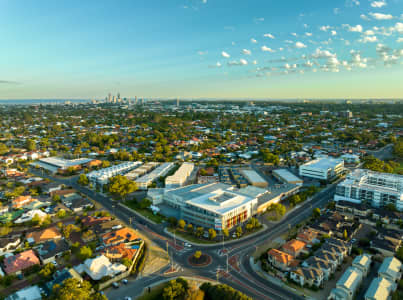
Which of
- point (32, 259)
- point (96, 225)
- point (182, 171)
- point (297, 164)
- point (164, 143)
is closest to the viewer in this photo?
point (32, 259)

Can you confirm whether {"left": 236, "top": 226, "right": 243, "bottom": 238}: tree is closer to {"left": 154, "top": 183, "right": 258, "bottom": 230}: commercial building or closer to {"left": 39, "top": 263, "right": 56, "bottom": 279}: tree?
{"left": 154, "top": 183, "right": 258, "bottom": 230}: commercial building

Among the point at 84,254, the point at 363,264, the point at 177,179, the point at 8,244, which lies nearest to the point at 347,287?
the point at 363,264

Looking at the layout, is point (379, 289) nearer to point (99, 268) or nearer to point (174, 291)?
point (174, 291)

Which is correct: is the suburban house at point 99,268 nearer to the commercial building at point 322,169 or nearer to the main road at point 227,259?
the main road at point 227,259

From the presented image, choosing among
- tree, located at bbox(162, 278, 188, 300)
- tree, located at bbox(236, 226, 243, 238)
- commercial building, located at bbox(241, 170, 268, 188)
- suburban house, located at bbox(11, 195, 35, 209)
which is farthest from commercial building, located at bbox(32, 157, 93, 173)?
tree, located at bbox(162, 278, 188, 300)

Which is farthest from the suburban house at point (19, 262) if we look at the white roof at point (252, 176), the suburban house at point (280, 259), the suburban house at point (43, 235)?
the white roof at point (252, 176)

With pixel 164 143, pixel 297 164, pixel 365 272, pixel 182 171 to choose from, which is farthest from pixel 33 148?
pixel 365 272

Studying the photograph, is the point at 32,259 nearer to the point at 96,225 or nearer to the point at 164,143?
the point at 96,225
